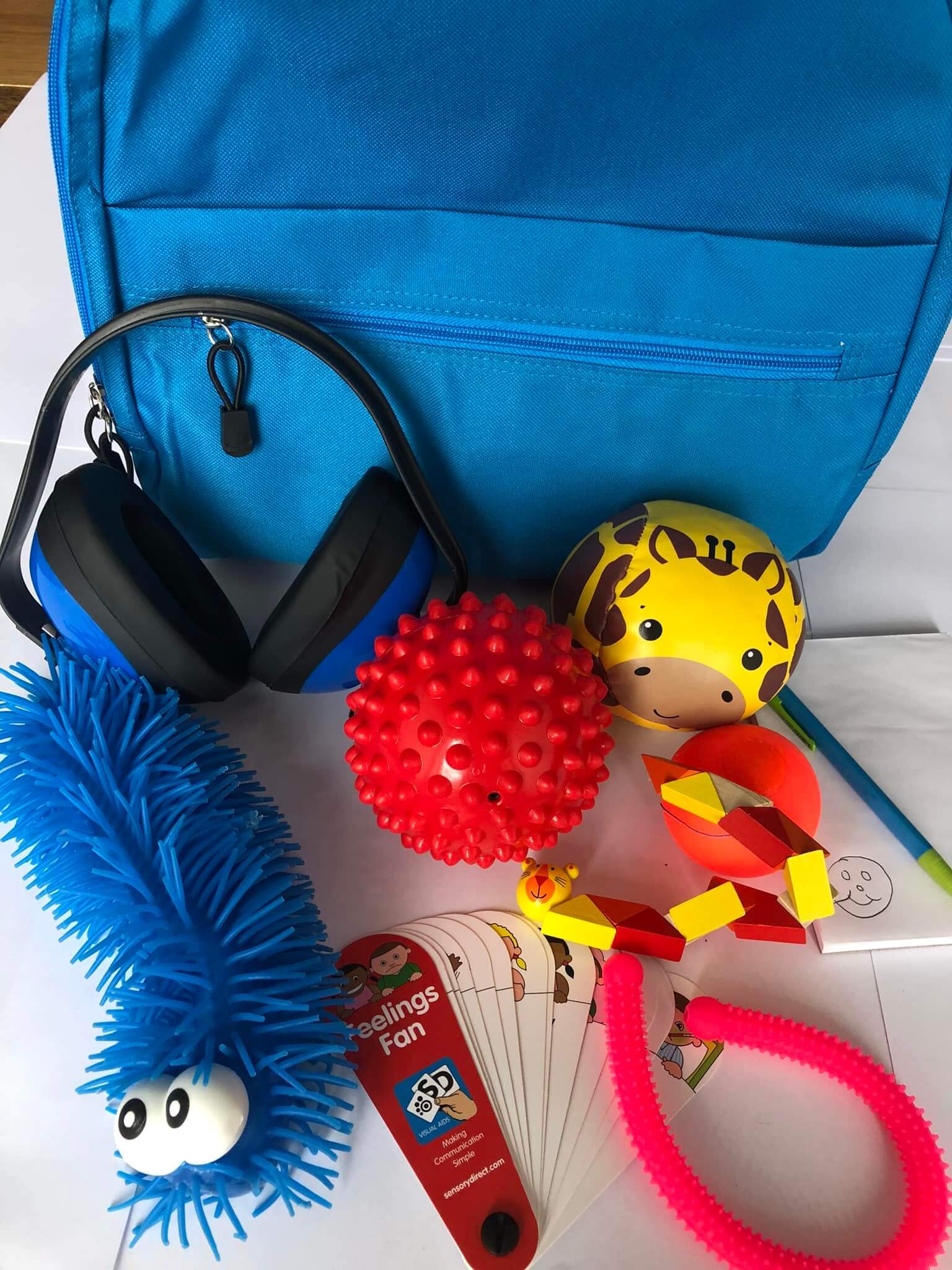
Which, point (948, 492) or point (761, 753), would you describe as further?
point (948, 492)

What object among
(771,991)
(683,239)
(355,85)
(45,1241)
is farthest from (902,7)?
(45,1241)

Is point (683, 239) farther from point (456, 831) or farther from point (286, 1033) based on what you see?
point (286, 1033)

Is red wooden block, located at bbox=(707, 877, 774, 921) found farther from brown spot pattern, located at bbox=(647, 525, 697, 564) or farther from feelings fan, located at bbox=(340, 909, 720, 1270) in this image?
brown spot pattern, located at bbox=(647, 525, 697, 564)

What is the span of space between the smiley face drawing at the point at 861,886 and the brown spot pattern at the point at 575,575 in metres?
0.25

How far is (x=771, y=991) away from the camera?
0.58 metres

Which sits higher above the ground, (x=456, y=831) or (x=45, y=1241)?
(x=456, y=831)

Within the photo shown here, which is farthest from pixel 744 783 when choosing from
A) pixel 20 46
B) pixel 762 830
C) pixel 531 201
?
pixel 20 46

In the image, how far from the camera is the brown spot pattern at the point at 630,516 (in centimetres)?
62

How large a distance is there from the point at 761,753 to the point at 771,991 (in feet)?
0.48

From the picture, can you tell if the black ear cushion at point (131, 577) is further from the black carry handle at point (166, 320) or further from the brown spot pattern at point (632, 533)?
the brown spot pattern at point (632, 533)

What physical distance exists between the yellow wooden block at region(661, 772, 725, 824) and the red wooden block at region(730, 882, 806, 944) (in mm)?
60

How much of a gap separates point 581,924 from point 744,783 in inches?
5.3

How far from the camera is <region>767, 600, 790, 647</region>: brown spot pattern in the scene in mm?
579

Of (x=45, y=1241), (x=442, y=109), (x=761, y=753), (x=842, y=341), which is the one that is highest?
(x=442, y=109)
